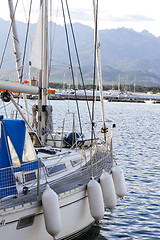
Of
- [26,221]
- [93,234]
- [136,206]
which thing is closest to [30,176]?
[26,221]

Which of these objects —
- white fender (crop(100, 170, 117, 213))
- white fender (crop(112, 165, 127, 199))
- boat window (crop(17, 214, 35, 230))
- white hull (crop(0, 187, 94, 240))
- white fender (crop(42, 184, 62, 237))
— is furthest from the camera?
white fender (crop(112, 165, 127, 199))

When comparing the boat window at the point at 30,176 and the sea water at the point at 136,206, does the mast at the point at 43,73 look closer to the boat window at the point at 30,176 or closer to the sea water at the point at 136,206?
the boat window at the point at 30,176

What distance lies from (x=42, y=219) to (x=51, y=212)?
58 centimetres

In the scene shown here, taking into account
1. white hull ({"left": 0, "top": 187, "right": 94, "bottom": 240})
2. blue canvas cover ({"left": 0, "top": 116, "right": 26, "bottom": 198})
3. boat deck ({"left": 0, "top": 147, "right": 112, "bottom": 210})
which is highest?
blue canvas cover ({"left": 0, "top": 116, "right": 26, "bottom": 198})

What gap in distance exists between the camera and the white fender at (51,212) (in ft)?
31.8

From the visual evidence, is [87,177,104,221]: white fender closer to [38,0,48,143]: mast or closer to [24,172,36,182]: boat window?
[24,172,36,182]: boat window

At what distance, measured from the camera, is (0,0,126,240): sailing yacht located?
970 cm

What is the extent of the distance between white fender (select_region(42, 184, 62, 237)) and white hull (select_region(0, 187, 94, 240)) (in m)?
0.32

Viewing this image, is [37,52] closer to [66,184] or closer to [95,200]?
[66,184]

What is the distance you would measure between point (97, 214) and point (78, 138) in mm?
4623

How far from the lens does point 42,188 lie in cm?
1097

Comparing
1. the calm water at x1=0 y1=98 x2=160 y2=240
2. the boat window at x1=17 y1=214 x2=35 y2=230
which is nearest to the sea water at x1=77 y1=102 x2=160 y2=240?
the calm water at x1=0 y1=98 x2=160 y2=240

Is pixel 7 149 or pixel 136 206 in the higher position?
pixel 7 149

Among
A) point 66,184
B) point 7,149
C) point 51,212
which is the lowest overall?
point 51,212
